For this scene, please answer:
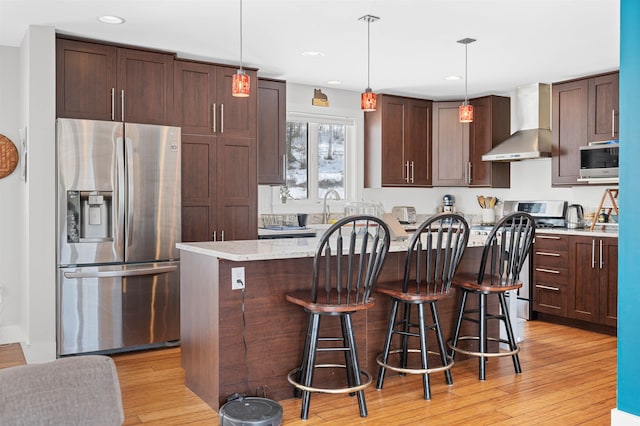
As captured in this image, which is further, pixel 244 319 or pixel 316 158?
pixel 316 158

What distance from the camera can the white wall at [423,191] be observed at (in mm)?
5918

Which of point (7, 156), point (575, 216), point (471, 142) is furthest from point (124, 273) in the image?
point (575, 216)

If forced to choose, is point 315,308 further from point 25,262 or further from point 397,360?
point 25,262

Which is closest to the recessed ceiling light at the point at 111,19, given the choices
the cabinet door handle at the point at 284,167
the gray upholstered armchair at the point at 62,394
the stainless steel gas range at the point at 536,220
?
the cabinet door handle at the point at 284,167

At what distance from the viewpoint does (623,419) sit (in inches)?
108

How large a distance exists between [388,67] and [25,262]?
3.51 meters

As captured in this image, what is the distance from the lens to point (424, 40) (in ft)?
14.5

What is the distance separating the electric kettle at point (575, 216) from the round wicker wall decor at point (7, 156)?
17.1ft

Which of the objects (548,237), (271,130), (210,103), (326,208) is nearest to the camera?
(210,103)

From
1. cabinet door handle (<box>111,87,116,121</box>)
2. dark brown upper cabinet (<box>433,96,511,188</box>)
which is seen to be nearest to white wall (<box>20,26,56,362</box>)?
cabinet door handle (<box>111,87,116,121</box>)

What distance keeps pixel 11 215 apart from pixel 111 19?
1917 mm

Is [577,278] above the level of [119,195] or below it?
below

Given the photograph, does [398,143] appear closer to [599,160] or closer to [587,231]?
[599,160]

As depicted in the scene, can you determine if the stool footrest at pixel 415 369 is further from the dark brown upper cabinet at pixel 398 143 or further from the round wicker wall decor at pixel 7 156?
the round wicker wall decor at pixel 7 156
